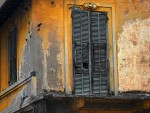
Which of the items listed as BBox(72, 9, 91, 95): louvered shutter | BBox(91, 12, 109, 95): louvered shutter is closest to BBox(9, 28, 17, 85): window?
BBox(72, 9, 91, 95): louvered shutter

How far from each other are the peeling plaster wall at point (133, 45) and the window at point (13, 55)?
337cm

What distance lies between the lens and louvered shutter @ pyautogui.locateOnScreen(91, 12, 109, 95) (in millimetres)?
13703

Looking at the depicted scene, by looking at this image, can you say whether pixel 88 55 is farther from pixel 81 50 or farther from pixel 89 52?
pixel 81 50

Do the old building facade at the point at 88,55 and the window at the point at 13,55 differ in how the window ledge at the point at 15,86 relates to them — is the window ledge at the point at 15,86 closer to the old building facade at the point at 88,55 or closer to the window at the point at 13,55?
the old building facade at the point at 88,55

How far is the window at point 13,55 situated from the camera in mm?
15594

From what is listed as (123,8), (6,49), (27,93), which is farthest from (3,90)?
(123,8)

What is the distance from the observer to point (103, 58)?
1383 centimetres

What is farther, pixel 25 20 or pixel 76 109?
pixel 25 20

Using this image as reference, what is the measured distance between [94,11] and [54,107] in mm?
2744

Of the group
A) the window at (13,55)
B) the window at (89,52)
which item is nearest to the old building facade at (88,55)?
the window at (89,52)

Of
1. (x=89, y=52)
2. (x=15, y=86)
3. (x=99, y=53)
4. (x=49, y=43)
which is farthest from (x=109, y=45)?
(x=15, y=86)

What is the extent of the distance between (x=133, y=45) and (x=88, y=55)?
124 cm

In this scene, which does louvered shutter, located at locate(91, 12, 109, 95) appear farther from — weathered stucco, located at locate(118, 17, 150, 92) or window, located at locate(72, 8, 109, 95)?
weathered stucco, located at locate(118, 17, 150, 92)

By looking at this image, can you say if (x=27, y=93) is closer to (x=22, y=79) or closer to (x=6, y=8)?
(x=22, y=79)
